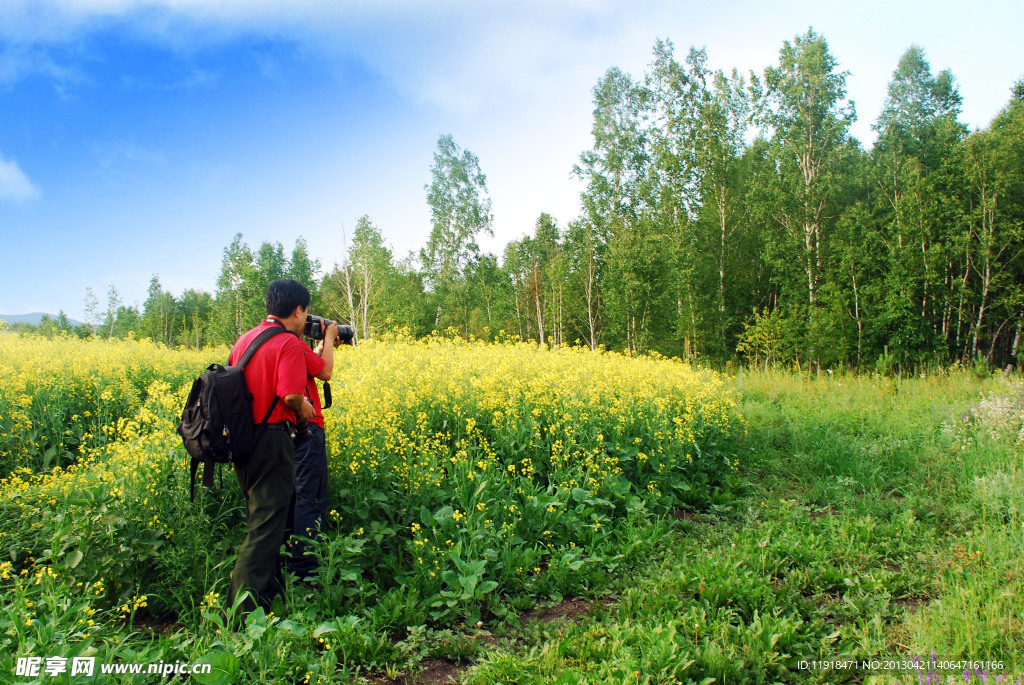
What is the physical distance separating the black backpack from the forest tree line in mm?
14669

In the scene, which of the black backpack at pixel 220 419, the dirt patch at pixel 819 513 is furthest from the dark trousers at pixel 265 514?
the dirt patch at pixel 819 513

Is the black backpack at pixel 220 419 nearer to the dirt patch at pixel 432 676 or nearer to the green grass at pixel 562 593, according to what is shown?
the green grass at pixel 562 593

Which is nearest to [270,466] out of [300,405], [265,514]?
[265,514]

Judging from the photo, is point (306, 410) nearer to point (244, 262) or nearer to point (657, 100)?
point (657, 100)

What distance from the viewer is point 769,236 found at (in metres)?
22.9

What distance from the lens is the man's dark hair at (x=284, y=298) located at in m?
3.96

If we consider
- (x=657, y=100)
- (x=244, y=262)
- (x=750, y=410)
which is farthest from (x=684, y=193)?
(x=244, y=262)

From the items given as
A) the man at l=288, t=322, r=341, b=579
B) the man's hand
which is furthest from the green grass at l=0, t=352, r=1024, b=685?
the man's hand

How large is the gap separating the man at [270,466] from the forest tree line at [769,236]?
14.4 m

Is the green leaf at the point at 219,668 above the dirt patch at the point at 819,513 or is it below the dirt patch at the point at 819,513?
above

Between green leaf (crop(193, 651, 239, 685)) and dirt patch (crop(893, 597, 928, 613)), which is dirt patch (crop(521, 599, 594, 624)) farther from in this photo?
dirt patch (crop(893, 597, 928, 613))

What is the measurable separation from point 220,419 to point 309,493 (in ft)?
3.58

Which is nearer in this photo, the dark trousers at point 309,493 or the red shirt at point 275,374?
the red shirt at point 275,374

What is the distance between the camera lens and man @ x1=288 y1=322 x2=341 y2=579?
403 centimetres
